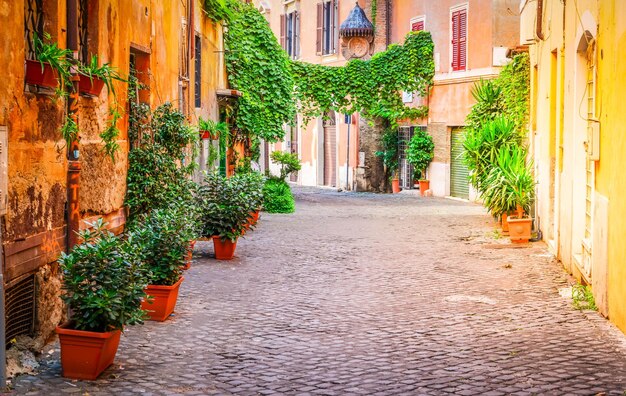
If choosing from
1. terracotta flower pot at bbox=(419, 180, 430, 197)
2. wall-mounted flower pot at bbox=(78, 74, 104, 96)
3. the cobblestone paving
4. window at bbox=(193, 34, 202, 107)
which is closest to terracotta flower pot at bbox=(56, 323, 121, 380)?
the cobblestone paving

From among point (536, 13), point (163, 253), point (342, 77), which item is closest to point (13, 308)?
point (163, 253)

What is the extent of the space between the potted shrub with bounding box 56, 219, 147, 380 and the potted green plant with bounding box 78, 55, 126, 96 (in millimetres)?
1758

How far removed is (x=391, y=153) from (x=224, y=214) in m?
20.8

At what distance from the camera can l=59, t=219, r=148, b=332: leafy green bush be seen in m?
6.73

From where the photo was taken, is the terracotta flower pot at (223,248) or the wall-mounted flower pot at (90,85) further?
the terracotta flower pot at (223,248)

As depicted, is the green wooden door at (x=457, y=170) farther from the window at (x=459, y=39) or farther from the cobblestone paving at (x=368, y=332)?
the cobblestone paving at (x=368, y=332)

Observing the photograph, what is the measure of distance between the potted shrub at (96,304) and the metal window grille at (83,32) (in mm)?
2760

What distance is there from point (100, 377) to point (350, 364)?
1938 mm

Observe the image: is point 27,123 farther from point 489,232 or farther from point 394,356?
point 489,232

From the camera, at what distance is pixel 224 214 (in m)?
13.5

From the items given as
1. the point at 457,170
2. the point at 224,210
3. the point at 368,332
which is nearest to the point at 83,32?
the point at 368,332

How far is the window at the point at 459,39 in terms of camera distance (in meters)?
28.9

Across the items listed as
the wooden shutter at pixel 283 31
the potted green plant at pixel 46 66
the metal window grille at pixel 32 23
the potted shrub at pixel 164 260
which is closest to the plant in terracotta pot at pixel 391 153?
the wooden shutter at pixel 283 31

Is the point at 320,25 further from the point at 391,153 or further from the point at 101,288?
the point at 101,288
